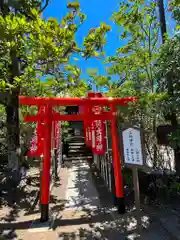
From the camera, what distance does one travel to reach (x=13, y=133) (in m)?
5.95

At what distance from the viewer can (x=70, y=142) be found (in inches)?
537

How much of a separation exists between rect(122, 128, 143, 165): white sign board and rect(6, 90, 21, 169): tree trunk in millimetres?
3919

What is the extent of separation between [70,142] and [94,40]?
9579mm

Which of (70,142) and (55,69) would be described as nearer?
(55,69)

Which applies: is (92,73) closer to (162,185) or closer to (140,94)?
(140,94)

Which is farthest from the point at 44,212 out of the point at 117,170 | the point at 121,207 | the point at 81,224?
the point at 117,170

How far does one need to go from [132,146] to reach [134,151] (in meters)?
0.09

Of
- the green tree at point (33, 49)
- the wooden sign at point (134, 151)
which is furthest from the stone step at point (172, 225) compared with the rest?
the green tree at point (33, 49)

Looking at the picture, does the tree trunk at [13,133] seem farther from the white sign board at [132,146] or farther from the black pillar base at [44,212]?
the white sign board at [132,146]

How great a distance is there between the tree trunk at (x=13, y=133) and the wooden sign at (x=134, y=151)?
3.87 m

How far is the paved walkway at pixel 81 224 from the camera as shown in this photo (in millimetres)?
3404

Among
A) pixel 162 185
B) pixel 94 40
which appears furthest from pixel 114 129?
pixel 94 40

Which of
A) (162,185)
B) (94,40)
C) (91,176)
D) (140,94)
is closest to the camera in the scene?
(140,94)

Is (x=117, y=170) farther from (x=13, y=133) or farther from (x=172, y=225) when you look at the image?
(x=13, y=133)
